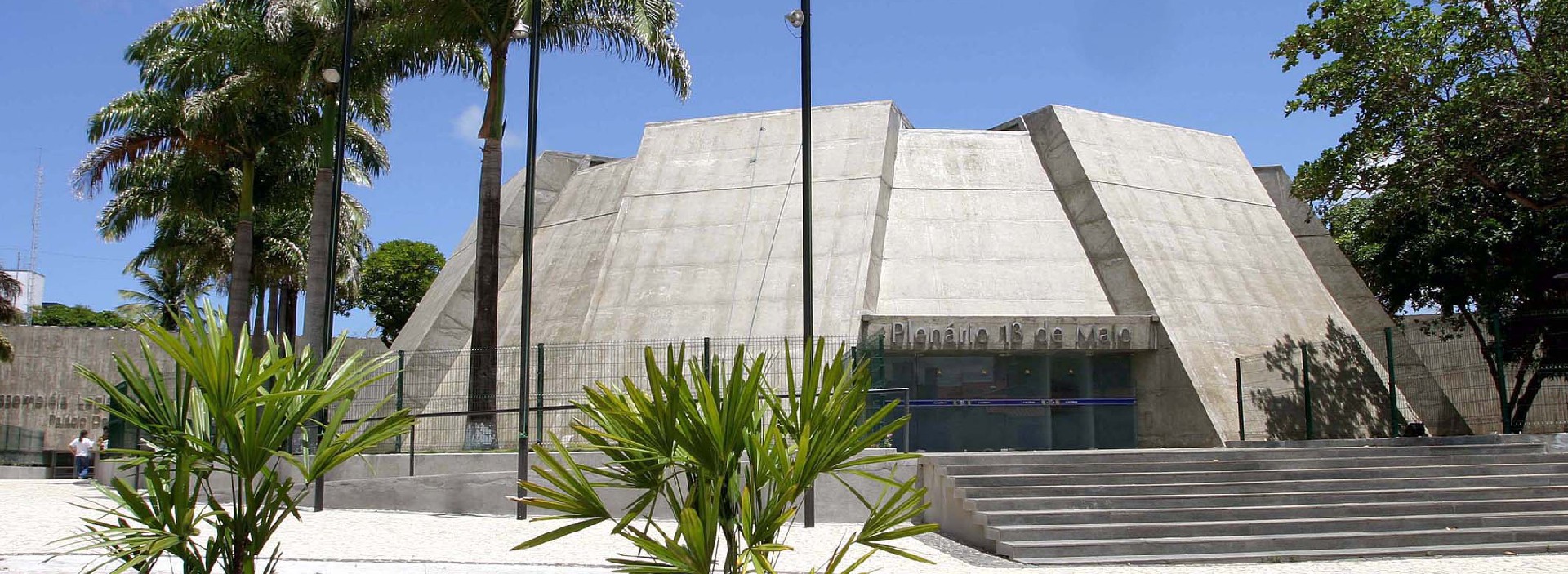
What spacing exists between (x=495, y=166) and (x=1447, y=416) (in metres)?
17.7

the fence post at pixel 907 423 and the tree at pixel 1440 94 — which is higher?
the tree at pixel 1440 94

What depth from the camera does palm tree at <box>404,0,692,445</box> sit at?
20.4 m

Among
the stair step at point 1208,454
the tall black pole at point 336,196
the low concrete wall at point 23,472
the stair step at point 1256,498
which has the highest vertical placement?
the tall black pole at point 336,196

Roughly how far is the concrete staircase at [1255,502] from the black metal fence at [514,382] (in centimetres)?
363

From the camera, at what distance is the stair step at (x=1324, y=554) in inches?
484

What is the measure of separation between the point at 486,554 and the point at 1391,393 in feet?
50.6

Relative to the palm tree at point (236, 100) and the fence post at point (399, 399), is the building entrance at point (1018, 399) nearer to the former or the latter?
the fence post at point (399, 399)

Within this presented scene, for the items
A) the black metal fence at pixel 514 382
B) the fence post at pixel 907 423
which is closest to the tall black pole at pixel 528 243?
the black metal fence at pixel 514 382

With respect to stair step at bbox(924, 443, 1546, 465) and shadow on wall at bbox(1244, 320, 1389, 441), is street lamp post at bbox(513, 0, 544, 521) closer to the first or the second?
stair step at bbox(924, 443, 1546, 465)

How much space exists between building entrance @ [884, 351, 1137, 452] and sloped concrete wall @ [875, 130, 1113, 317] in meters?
1.05

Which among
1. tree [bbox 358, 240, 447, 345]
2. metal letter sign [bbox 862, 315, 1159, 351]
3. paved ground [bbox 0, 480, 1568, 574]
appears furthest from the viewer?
tree [bbox 358, 240, 447, 345]

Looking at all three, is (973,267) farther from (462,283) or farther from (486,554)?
(486,554)

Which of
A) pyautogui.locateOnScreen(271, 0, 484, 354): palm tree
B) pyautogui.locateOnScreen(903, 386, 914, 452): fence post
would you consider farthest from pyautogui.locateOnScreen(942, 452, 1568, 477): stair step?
pyautogui.locateOnScreen(271, 0, 484, 354): palm tree

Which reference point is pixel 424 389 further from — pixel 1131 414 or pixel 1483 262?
pixel 1483 262
